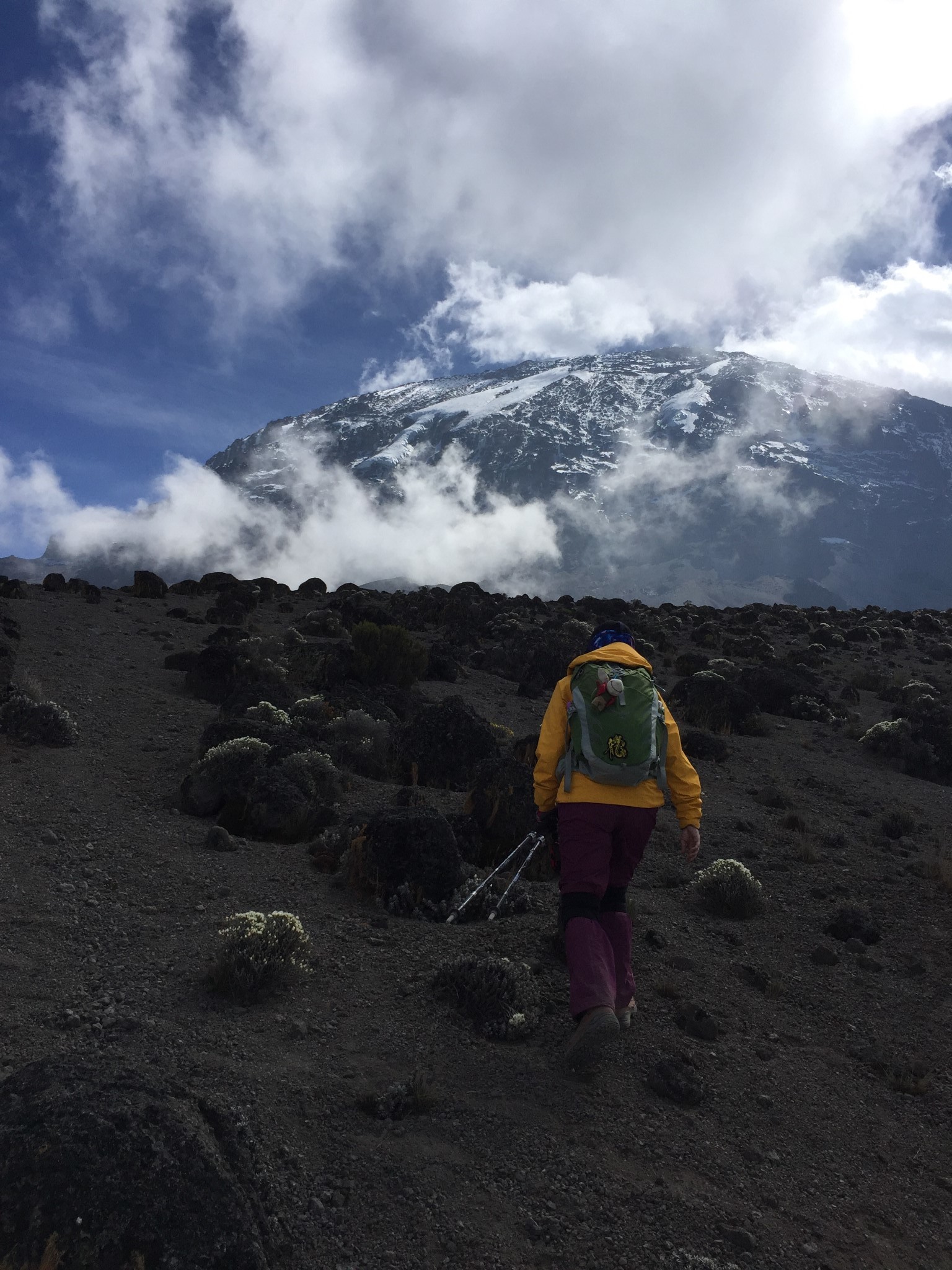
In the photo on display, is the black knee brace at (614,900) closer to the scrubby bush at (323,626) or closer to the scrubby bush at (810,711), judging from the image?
the scrubby bush at (810,711)

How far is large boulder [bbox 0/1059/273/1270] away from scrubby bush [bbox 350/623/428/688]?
10.4 m

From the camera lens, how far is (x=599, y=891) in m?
3.78

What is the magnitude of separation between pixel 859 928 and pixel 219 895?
4.86 m

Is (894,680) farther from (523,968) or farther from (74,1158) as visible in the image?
(74,1158)

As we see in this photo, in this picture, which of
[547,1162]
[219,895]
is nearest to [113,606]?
[219,895]

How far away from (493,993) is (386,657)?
9.62m

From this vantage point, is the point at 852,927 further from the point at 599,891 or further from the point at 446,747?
the point at 446,747

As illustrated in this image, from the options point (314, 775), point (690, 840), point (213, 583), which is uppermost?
point (213, 583)

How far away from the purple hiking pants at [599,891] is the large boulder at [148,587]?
2122 cm

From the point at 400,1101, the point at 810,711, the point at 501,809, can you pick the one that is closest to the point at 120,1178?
the point at 400,1101

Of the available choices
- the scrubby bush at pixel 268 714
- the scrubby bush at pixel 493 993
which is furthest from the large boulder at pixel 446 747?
the scrubby bush at pixel 493 993

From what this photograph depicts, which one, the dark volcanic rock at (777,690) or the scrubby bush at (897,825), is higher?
the dark volcanic rock at (777,690)

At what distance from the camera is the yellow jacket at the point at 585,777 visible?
13.1ft

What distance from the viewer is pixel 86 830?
19.6 ft
